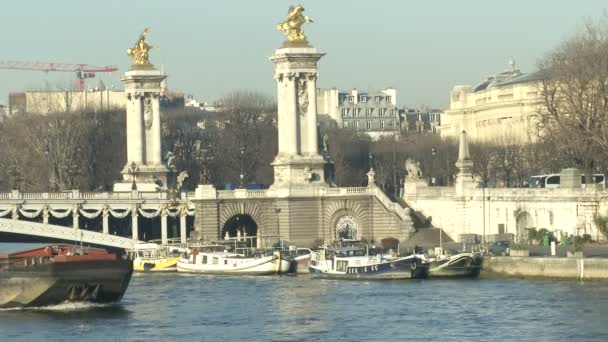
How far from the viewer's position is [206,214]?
359 ft

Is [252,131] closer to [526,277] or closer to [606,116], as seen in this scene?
[606,116]

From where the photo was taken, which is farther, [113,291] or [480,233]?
[480,233]

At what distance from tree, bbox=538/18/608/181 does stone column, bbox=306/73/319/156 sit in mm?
11376

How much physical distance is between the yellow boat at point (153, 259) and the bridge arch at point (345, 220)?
25.3 ft

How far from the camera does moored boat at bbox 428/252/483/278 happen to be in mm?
91125

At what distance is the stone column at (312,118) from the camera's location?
107m

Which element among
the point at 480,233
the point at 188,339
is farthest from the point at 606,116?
the point at 188,339

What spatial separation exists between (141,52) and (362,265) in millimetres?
32978

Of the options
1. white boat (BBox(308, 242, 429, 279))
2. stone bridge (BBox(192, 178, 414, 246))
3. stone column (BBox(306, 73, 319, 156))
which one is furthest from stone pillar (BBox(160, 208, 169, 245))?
white boat (BBox(308, 242, 429, 279))

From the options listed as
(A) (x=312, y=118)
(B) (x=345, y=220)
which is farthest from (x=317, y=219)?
(A) (x=312, y=118)

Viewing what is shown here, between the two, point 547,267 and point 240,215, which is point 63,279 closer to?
point 547,267

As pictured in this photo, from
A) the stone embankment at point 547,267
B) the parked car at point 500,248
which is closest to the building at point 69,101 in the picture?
the parked car at point 500,248

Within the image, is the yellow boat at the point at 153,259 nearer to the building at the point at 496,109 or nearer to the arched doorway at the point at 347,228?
the arched doorway at the point at 347,228

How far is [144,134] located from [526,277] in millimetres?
38639
